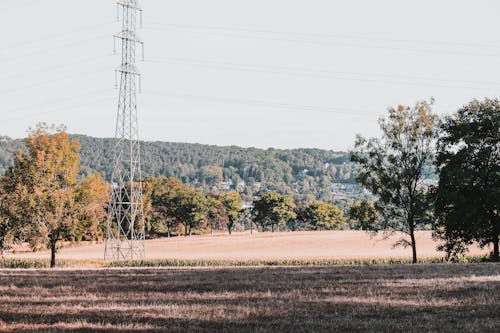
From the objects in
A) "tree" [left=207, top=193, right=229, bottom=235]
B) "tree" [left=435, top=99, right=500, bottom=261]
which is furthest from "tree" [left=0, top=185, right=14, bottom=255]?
"tree" [left=207, top=193, right=229, bottom=235]

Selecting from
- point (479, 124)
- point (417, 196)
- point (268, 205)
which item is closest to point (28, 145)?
point (417, 196)

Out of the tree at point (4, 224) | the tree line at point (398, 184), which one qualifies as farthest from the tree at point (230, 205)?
the tree at point (4, 224)

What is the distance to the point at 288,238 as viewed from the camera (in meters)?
137

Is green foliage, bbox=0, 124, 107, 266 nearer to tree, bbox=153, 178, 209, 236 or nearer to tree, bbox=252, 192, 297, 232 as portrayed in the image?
tree, bbox=153, 178, 209, 236

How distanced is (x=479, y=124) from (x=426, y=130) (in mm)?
5959

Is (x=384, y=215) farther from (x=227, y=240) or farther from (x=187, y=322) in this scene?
(x=227, y=240)

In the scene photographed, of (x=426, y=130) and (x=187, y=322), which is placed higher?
(x=426, y=130)

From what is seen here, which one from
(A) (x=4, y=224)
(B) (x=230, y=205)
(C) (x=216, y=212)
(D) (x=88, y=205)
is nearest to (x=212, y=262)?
(D) (x=88, y=205)

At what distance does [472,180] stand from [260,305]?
1498 inches

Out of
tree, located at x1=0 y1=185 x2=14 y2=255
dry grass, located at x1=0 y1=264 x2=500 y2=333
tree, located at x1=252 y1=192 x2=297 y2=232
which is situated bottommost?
dry grass, located at x1=0 y1=264 x2=500 y2=333

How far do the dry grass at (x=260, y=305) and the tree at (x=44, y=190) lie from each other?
25871 millimetres

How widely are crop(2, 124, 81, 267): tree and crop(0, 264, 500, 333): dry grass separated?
25.9 meters

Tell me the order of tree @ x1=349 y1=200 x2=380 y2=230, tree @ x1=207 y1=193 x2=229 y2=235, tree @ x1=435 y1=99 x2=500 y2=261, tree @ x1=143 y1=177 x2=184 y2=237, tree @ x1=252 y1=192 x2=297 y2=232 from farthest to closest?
tree @ x1=252 y1=192 x2=297 y2=232 < tree @ x1=207 y1=193 x2=229 y2=235 < tree @ x1=143 y1=177 x2=184 y2=237 < tree @ x1=349 y1=200 x2=380 y2=230 < tree @ x1=435 y1=99 x2=500 y2=261

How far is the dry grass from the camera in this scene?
1686 centimetres
